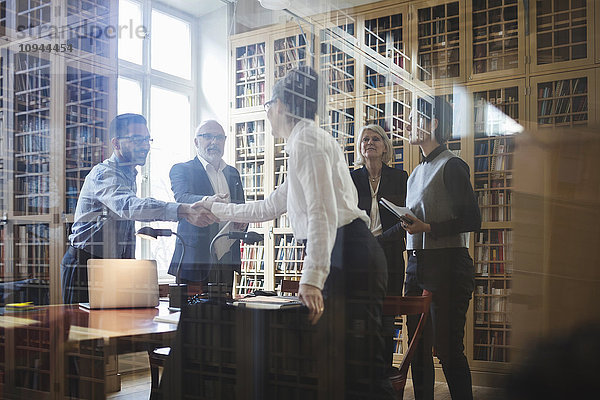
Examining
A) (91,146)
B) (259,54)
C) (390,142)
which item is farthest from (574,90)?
(91,146)

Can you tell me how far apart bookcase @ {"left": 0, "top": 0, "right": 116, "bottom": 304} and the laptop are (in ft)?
0.50

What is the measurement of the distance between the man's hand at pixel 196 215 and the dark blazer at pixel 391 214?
38 centimetres

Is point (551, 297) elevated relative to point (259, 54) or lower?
lower

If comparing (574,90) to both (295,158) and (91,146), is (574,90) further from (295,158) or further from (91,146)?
(91,146)

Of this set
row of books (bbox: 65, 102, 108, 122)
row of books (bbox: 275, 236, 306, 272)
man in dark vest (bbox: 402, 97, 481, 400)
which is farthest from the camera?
row of books (bbox: 65, 102, 108, 122)

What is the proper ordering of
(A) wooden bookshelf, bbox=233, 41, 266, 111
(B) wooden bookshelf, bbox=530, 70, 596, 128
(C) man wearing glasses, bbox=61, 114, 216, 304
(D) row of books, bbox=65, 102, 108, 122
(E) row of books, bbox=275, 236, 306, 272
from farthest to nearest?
1. (D) row of books, bbox=65, 102, 108, 122
2. (C) man wearing glasses, bbox=61, 114, 216, 304
3. (A) wooden bookshelf, bbox=233, 41, 266, 111
4. (E) row of books, bbox=275, 236, 306, 272
5. (B) wooden bookshelf, bbox=530, 70, 596, 128

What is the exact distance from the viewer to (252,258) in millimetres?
1211

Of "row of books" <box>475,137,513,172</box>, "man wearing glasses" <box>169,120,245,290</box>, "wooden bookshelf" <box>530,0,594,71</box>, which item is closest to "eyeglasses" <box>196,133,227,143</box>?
"man wearing glasses" <box>169,120,245,290</box>

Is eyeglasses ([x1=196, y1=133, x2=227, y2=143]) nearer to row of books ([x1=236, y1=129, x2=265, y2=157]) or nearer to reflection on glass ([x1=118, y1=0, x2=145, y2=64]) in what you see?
row of books ([x1=236, y1=129, x2=265, y2=157])

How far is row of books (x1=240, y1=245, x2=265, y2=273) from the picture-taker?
1199 mm

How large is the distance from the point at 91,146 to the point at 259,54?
2.08 ft

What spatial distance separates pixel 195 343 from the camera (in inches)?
52.5

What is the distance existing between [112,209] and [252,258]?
51 cm

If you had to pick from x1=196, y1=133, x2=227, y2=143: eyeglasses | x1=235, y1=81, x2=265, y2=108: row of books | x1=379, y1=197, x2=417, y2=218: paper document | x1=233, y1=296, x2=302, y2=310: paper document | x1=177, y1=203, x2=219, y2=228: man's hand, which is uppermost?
x1=235, y1=81, x2=265, y2=108: row of books
